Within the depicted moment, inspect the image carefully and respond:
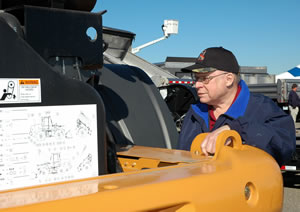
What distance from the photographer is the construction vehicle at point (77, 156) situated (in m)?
1.31

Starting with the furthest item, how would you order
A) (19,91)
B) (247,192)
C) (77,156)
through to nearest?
(247,192) → (77,156) → (19,91)

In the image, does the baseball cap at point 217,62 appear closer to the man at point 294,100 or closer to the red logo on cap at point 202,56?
the red logo on cap at point 202,56

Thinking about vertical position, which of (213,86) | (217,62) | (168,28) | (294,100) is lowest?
(294,100)

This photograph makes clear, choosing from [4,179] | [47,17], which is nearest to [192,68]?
[47,17]

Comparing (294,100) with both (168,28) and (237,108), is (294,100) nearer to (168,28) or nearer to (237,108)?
(237,108)

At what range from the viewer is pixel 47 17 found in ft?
5.40

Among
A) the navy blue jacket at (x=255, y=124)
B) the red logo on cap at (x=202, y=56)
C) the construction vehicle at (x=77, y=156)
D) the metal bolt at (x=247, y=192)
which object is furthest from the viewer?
the red logo on cap at (x=202, y=56)

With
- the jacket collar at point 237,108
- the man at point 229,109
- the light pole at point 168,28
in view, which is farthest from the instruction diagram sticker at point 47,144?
the light pole at point 168,28

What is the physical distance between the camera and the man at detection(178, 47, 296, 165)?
7.67 feet

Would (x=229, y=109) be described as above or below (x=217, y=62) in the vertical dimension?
below

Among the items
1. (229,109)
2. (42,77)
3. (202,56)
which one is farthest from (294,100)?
(42,77)

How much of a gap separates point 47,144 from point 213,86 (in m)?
1.40

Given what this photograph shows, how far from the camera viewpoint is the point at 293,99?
11.8 m

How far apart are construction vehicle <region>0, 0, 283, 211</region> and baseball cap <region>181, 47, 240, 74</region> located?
70 centimetres
